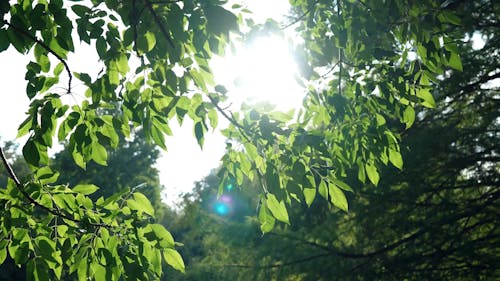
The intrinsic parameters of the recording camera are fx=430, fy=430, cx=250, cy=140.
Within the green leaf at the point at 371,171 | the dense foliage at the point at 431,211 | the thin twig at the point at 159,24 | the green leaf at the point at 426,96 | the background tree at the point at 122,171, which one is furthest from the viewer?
the background tree at the point at 122,171

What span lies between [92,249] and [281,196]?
0.92 metres

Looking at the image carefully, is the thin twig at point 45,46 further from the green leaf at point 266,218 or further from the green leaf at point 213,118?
the green leaf at point 266,218

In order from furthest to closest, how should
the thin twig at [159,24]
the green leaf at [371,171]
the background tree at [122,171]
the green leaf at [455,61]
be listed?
the background tree at [122,171], the green leaf at [371,171], the green leaf at [455,61], the thin twig at [159,24]

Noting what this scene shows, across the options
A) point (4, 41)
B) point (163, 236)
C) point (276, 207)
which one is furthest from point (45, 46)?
point (276, 207)

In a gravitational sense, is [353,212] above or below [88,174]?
below

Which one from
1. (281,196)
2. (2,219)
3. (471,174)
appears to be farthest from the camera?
(471,174)

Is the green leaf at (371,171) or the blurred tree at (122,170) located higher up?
the blurred tree at (122,170)

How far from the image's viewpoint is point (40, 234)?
210cm

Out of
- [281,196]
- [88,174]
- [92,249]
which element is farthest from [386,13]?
[88,174]

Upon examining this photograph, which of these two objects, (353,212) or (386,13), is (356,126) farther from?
(353,212)

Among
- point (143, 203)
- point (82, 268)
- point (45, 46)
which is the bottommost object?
point (82, 268)

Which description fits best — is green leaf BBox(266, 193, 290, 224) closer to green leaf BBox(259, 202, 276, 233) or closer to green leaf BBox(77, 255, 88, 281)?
green leaf BBox(259, 202, 276, 233)

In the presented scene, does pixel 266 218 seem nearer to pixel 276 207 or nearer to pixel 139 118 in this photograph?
pixel 276 207

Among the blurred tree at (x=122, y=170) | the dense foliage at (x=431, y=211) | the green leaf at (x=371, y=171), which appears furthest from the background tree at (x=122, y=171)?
the green leaf at (x=371, y=171)
